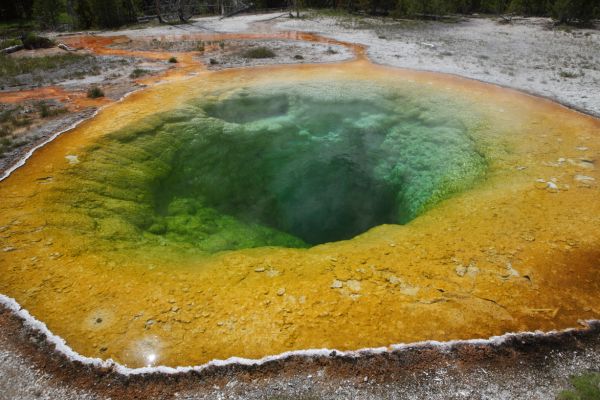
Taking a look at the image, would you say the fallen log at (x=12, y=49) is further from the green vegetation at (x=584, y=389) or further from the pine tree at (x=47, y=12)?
the green vegetation at (x=584, y=389)

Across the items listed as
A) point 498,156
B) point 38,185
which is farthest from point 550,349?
point 38,185

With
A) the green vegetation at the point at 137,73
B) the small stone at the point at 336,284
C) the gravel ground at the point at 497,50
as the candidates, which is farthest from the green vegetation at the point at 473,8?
the small stone at the point at 336,284

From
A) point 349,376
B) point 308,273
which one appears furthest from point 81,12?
point 349,376

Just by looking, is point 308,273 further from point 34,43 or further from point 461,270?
point 34,43

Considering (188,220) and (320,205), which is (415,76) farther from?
(188,220)

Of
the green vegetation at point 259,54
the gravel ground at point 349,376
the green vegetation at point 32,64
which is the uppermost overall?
the green vegetation at point 259,54

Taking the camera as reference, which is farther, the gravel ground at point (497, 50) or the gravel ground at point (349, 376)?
the gravel ground at point (497, 50)
